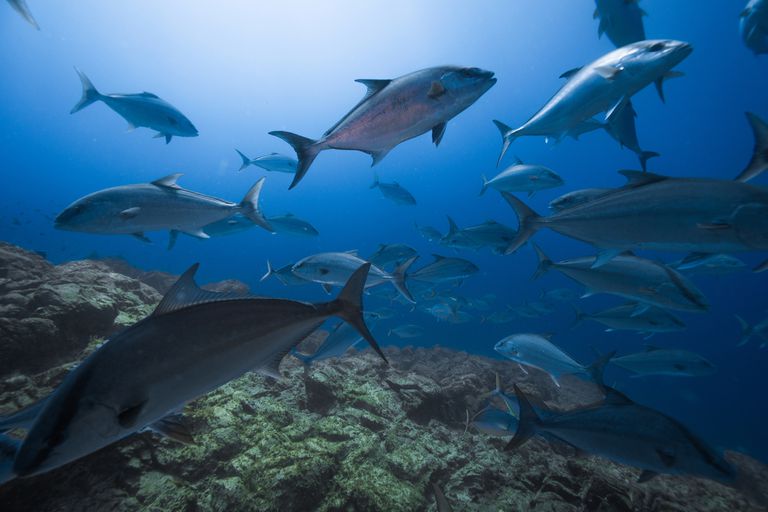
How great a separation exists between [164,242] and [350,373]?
89.8m

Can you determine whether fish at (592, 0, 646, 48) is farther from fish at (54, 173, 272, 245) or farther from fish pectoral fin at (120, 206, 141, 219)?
fish pectoral fin at (120, 206, 141, 219)

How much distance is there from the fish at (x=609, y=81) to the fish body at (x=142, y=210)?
12.9ft

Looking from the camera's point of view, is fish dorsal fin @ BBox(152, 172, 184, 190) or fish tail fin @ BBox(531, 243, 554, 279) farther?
fish tail fin @ BBox(531, 243, 554, 279)

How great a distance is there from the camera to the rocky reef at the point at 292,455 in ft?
7.97

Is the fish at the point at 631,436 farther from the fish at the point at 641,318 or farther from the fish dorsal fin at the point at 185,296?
the fish at the point at 641,318

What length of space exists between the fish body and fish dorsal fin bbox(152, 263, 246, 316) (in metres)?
2.47

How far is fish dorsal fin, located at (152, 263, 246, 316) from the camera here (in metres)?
1.46

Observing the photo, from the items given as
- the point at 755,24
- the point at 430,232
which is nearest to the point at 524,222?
the point at 755,24

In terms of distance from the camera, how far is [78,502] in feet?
7.22

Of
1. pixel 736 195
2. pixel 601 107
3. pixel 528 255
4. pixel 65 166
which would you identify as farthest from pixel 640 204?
pixel 65 166

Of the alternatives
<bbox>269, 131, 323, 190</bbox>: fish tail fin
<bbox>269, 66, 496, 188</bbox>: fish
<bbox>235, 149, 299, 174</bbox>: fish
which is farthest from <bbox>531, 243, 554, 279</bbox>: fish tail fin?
<bbox>235, 149, 299, 174</bbox>: fish

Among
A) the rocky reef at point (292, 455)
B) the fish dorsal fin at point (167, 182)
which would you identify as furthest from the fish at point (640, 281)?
the fish dorsal fin at point (167, 182)

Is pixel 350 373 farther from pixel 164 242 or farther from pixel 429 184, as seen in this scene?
pixel 164 242

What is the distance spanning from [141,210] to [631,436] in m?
5.30
